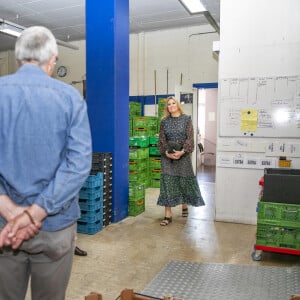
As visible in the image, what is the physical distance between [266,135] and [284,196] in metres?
1.16

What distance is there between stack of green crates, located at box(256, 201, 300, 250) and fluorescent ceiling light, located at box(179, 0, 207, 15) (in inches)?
131

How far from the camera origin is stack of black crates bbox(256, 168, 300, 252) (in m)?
2.99

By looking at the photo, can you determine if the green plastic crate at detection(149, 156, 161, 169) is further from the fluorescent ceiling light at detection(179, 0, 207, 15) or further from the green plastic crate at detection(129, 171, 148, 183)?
the fluorescent ceiling light at detection(179, 0, 207, 15)

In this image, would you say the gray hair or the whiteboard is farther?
the whiteboard

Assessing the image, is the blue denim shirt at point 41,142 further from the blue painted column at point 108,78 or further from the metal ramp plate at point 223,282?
the blue painted column at point 108,78

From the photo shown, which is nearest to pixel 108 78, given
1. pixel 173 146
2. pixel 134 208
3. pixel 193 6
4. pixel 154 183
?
pixel 173 146

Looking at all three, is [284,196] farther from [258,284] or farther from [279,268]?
[258,284]

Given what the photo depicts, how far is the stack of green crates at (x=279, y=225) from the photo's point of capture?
2.98 m

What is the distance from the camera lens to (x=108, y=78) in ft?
13.6

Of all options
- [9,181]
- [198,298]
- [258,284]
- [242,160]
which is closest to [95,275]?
[198,298]

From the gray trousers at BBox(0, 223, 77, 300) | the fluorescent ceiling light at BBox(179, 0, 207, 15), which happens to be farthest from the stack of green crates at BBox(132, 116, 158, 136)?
the gray trousers at BBox(0, 223, 77, 300)

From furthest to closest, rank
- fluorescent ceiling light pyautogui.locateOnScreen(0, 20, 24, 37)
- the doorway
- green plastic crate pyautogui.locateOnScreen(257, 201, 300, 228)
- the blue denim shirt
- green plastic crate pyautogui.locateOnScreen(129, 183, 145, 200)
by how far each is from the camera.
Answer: the doorway
fluorescent ceiling light pyautogui.locateOnScreen(0, 20, 24, 37)
green plastic crate pyautogui.locateOnScreen(129, 183, 145, 200)
green plastic crate pyautogui.locateOnScreen(257, 201, 300, 228)
the blue denim shirt

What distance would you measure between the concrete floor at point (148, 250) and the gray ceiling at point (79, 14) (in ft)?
14.2

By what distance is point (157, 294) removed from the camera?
247 centimetres
